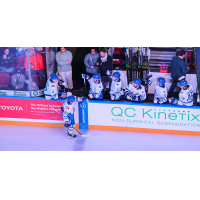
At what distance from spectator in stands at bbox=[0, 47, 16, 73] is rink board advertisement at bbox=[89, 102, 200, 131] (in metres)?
2.45

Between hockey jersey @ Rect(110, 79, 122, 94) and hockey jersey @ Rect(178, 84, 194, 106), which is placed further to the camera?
hockey jersey @ Rect(110, 79, 122, 94)

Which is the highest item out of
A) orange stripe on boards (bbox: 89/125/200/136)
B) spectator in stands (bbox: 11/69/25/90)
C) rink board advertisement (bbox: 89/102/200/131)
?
spectator in stands (bbox: 11/69/25/90)

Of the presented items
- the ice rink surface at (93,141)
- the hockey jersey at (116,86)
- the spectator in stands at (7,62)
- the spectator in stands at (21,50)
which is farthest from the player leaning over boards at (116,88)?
the spectator in stands at (7,62)

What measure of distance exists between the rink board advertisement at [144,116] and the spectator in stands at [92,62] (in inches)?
42.6

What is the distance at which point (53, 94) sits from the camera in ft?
25.9

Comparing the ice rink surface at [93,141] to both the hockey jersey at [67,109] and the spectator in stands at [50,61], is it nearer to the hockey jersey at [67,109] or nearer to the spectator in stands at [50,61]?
the hockey jersey at [67,109]

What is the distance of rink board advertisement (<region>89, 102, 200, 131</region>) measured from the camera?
7492 mm

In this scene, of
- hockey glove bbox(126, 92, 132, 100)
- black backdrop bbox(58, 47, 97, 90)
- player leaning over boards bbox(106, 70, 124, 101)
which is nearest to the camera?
hockey glove bbox(126, 92, 132, 100)

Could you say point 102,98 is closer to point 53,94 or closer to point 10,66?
point 53,94

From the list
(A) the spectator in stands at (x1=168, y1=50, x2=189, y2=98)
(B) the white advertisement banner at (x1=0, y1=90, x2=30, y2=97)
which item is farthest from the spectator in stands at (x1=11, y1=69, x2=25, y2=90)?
(A) the spectator in stands at (x1=168, y1=50, x2=189, y2=98)

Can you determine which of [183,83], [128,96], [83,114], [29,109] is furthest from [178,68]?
[29,109]

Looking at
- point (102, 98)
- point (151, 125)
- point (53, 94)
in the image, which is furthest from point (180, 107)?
point (53, 94)

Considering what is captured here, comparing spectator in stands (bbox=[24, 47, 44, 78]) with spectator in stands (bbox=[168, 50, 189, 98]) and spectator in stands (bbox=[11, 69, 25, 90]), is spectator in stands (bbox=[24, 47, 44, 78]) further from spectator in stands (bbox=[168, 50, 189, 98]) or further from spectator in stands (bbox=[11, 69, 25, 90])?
spectator in stands (bbox=[168, 50, 189, 98])

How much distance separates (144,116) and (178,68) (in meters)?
1.62
